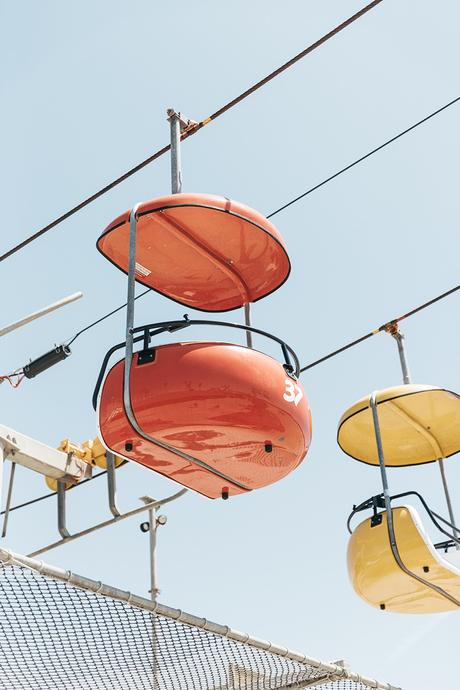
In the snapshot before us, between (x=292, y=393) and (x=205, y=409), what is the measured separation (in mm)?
540

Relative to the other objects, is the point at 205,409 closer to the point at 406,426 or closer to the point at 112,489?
the point at 112,489

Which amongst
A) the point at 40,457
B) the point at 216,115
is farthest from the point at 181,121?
the point at 40,457

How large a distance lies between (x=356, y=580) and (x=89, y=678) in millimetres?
2293

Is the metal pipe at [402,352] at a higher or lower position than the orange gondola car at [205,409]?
higher

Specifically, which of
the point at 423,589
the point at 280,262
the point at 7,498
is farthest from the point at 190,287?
the point at 423,589

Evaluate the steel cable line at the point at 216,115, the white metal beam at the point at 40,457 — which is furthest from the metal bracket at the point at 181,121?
the white metal beam at the point at 40,457

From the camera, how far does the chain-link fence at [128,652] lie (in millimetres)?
5789

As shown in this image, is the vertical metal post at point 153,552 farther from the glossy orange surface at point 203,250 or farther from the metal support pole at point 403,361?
the glossy orange surface at point 203,250

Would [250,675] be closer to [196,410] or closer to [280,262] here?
[196,410]

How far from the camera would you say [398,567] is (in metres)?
7.68

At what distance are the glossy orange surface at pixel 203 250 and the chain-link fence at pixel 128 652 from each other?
2013 millimetres

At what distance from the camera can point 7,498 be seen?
803cm

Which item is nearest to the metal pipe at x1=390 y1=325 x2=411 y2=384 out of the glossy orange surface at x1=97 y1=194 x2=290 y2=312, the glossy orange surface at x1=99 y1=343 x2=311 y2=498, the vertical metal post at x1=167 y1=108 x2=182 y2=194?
the glossy orange surface at x1=97 y1=194 x2=290 y2=312

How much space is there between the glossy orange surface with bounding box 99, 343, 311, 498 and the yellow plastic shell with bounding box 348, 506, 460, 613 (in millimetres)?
1919
